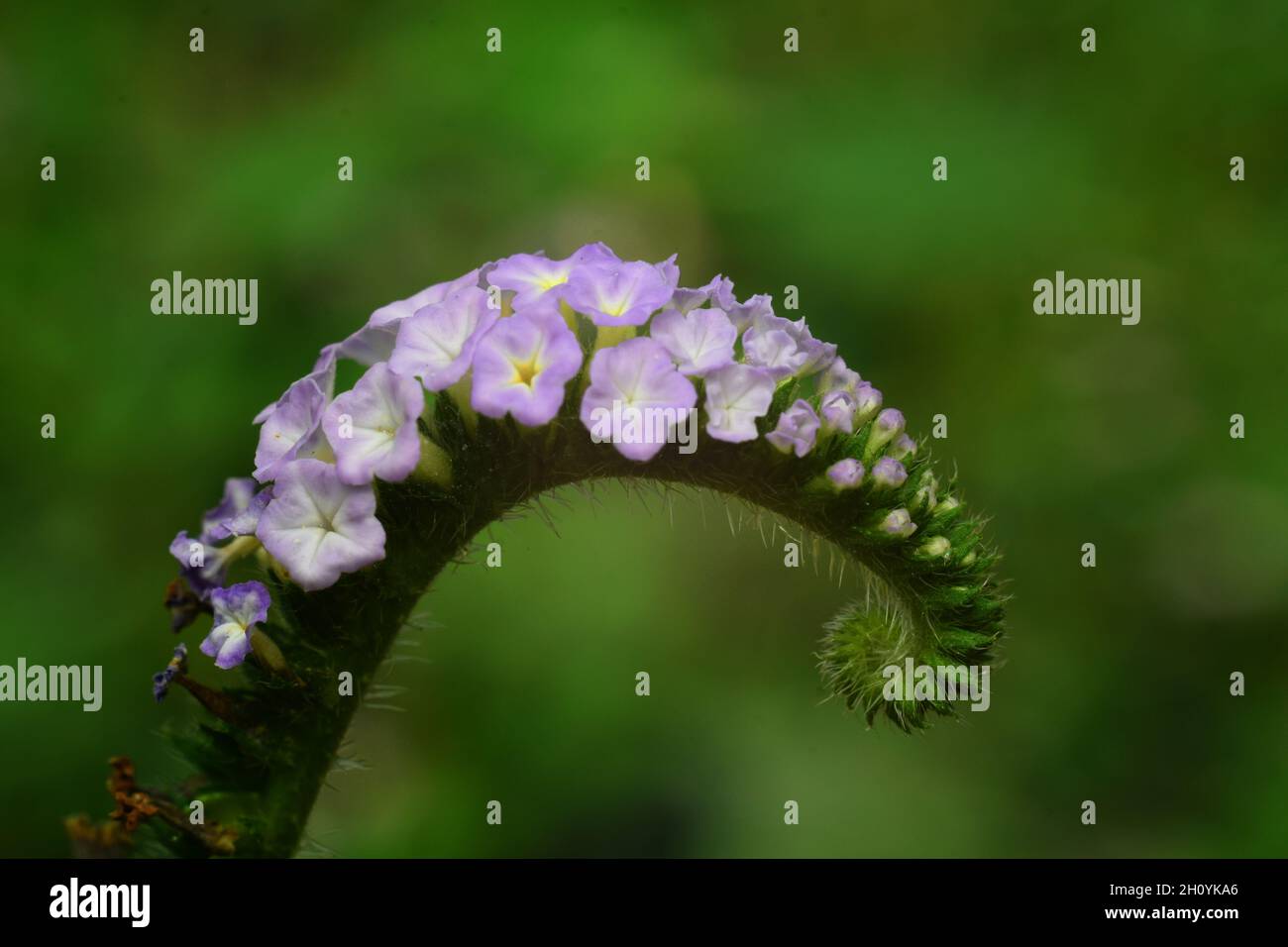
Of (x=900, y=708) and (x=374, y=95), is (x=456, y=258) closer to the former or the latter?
(x=374, y=95)

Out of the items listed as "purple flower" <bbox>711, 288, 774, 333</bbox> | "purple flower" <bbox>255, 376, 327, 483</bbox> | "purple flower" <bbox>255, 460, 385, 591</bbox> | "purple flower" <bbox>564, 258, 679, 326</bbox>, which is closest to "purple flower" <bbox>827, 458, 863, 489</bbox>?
"purple flower" <bbox>711, 288, 774, 333</bbox>

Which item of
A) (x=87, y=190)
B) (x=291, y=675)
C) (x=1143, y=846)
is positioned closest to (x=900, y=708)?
(x=291, y=675)

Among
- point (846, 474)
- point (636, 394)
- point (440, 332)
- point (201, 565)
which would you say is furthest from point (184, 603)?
point (846, 474)

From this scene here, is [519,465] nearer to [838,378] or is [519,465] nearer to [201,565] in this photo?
[838,378]

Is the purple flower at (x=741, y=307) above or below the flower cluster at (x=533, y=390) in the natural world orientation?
above

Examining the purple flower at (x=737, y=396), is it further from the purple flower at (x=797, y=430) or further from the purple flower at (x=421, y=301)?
the purple flower at (x=421, y=301)

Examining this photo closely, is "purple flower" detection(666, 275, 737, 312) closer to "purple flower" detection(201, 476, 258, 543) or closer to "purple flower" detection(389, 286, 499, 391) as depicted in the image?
"purple flower" detection(389, 286, 499, 391)

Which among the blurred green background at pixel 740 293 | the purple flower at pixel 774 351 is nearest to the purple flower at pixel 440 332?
the purple flower at pixel 774 351
